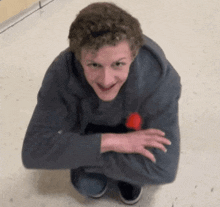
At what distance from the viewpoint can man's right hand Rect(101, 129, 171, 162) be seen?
2.49 feet

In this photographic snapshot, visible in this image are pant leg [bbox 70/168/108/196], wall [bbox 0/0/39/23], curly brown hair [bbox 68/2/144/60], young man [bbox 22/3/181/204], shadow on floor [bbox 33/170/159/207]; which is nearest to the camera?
curly brown hair [bbox 68/2/144/60]

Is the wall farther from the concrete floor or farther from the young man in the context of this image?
the young man

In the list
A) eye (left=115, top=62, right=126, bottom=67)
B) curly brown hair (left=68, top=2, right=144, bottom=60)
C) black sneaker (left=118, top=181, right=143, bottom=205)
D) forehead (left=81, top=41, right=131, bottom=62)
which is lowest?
black sneaker (left=118, top=181, right=143, bottom=205)

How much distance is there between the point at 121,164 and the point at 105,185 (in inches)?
12.1

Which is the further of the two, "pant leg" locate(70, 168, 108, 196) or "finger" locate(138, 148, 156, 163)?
"pant leg" locate(70, 168, 108, 196)

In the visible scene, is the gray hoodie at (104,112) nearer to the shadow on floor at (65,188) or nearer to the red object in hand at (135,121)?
the red object in hand at (135,121)

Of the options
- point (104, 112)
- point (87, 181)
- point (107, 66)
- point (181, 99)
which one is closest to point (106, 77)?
point (107, 66)

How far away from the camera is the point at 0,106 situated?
52.4 inches

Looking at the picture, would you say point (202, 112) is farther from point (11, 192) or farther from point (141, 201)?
point (11, 192)

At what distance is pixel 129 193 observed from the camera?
102 centimetres

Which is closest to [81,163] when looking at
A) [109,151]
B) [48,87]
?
[109,151]

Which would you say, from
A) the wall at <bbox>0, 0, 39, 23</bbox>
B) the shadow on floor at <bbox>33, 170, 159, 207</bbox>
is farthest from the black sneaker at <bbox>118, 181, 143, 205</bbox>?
the wall at <bbox>0, 0, 39, 23</bbox>

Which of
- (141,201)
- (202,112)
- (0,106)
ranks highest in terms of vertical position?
(0,106)

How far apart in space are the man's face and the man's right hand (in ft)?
0.46
